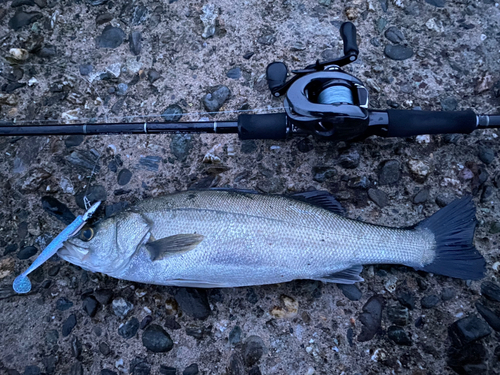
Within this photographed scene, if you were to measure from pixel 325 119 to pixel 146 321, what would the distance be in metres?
1.75

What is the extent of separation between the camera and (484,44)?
267cm

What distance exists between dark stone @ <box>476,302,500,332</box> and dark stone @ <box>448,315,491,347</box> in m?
0.03

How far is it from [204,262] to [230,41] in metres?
1.80

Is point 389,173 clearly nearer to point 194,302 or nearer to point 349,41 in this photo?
point 349,41

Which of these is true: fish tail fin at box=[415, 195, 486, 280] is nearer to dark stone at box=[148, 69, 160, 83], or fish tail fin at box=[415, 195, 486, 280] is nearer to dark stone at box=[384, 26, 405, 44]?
dark stone at box=[384, 26, 405, 44]

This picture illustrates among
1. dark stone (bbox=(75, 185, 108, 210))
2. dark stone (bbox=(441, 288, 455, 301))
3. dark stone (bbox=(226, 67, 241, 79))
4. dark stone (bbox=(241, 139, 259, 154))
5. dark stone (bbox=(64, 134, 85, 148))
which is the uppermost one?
dark stone (bbox=(226, 67, 241, 79))

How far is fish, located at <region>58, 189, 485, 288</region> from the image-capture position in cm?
203

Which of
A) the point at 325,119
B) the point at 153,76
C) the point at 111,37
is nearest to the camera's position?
the point at 325,119

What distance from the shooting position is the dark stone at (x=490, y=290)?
2195 millimetres

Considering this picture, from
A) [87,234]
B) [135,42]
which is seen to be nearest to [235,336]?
[87,234]

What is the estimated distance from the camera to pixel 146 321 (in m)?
2.30

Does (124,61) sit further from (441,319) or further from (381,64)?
(441,319)

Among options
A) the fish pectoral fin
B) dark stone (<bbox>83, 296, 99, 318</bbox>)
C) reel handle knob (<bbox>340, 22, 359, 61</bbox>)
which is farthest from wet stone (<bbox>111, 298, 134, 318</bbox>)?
reel handle knob (<bbox>340, 22, 359, 61</bbox>)

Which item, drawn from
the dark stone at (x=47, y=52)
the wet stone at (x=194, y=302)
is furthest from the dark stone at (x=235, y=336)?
the dark stone at (x=47, y=52)
